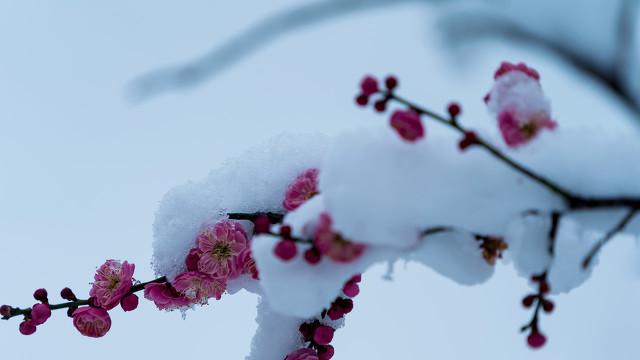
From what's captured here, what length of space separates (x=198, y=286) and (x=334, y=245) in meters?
0.52

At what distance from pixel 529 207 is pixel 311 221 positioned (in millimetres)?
271

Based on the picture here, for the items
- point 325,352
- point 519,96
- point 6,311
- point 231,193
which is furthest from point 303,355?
point 519,96

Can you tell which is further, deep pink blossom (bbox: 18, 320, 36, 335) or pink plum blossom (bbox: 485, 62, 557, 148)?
deep pink blossom (bbox: 18, 320, 36, 335)

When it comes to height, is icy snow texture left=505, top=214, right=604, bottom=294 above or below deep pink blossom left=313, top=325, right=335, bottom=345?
above

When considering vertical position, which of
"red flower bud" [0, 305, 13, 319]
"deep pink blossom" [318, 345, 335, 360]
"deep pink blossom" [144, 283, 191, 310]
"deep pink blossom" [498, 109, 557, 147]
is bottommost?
"red flower bud" [0, 305, 13, 319]

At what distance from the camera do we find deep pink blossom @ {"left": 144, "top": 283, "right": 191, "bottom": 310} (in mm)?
1212

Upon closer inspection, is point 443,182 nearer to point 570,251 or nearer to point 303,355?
point 570,251

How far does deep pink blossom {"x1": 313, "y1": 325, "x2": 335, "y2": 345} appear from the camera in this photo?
1193 millimetres

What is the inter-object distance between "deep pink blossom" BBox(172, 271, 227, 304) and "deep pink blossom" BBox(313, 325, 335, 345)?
20 centimetres

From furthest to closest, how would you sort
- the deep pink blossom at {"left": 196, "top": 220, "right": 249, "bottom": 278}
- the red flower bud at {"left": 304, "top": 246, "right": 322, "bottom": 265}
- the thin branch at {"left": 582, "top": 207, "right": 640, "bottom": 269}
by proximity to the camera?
the deep pink blossom at {"left": 196, "top": 220, "right": 249, "bottom": 278}, the red flower bud at {"left": 304, "top": 246, "right": 322, "bottom": 265}, the thin branch at {"left": 582, "top": 207, "right": 640, "bottom": 269}

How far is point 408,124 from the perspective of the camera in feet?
2.39

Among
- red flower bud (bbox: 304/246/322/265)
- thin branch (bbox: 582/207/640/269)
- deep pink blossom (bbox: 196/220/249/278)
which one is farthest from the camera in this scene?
deep pink blossom (bbox: 196/220/249/278)

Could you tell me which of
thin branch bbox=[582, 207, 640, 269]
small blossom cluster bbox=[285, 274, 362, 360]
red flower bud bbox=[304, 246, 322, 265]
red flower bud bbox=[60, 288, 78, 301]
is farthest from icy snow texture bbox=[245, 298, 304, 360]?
thin branch bbox=[582, 207, 640, 269]

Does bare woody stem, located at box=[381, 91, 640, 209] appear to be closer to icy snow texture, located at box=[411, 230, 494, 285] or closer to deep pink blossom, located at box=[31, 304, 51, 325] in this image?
icy snow texture, located at box=[411, 230, 494, 285]
